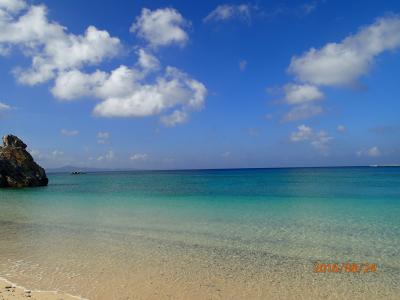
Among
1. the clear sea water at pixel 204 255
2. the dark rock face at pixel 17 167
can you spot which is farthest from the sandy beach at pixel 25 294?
the dark rock face at pixel 17 167

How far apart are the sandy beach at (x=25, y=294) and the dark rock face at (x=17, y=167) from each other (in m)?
63.5

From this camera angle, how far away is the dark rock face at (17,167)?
6238 cm

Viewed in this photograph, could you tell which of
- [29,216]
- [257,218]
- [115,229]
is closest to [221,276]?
[115,229]

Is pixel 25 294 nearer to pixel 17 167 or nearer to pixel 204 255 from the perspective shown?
pixel 204 255

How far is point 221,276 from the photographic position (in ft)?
30.5

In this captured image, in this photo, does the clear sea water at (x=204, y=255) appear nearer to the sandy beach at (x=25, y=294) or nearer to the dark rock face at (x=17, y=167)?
the sandy beach at (x=25, y=294)

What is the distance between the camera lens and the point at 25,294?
7.93m

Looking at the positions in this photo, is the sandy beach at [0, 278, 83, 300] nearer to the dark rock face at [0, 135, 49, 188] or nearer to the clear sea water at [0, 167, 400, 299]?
the clear sea water at [0, 167, 400, 299]

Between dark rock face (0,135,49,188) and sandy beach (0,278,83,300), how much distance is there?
6349 centimetres

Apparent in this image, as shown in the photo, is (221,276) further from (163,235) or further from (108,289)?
(163,235)

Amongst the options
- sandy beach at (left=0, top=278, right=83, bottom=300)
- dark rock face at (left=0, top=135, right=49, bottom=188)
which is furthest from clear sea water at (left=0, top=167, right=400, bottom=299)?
dark rock face at (left=0, top=135, right=49, bottom=188)

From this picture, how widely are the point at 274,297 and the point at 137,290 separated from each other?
3785mm

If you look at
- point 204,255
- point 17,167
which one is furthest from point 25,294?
point 17,167

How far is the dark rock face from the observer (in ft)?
205
